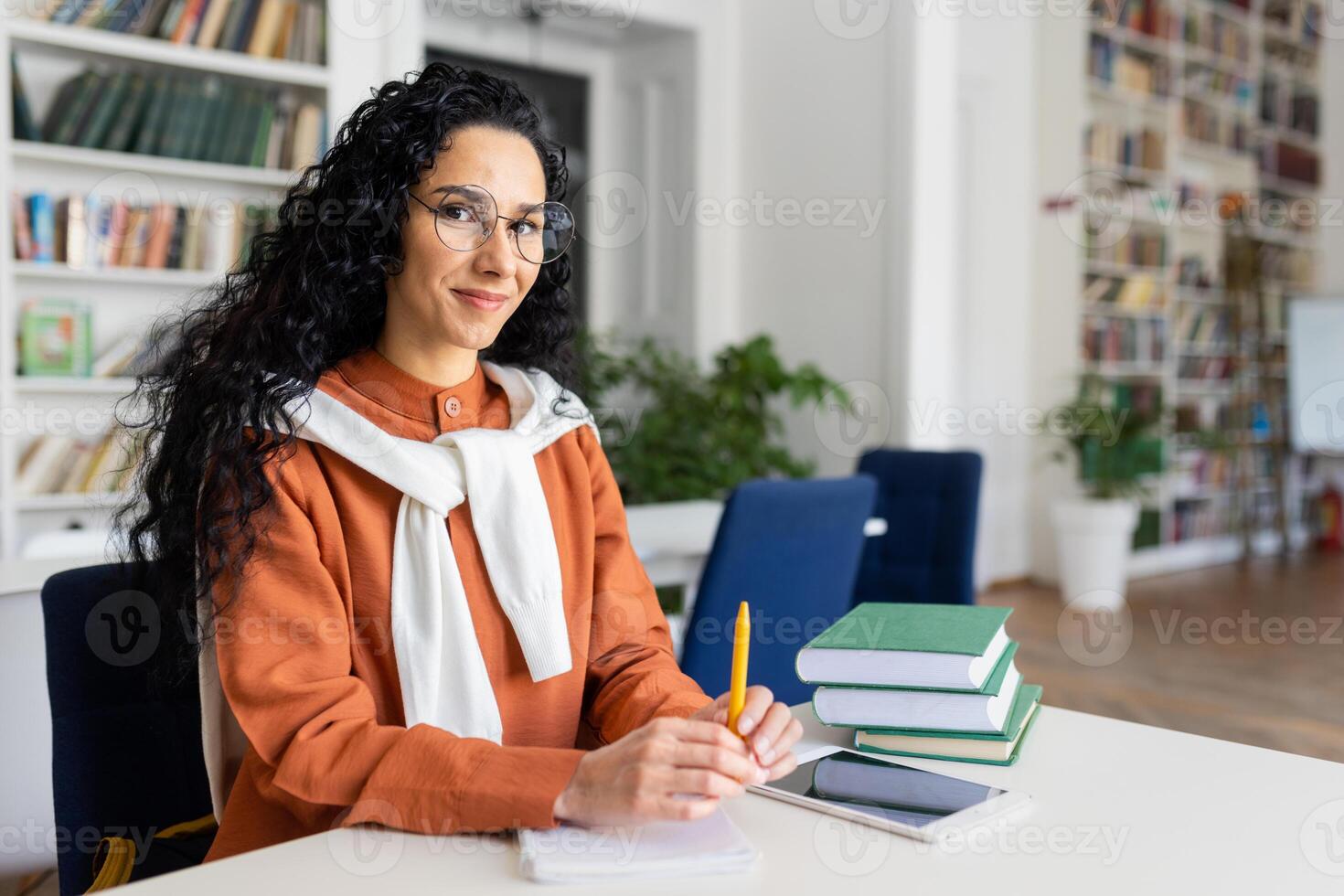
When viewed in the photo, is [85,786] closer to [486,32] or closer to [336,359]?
[336,359]

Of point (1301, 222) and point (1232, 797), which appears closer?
point (1232, 797)

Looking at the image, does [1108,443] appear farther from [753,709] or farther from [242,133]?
[753,709]

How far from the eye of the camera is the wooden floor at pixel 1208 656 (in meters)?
3.90

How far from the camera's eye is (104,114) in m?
3.72

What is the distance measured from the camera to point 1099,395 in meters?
6.07

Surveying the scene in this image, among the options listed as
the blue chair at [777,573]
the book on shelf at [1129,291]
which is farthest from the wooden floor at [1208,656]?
the blue chair at [777,573]

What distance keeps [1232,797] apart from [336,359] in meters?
0.99

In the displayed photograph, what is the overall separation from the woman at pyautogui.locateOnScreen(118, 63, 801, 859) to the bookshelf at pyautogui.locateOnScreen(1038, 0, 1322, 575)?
16.9ft

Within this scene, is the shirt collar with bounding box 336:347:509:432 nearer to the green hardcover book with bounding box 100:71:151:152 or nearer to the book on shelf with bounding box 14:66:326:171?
the book on shelf with bounding box 14:66:326:171

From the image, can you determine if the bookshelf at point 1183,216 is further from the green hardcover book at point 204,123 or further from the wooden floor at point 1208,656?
the green hardcover book at point 204,123

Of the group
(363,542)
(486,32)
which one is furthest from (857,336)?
(363,542)

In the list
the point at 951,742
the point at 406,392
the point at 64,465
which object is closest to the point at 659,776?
the point at 951,742

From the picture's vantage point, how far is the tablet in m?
0.99

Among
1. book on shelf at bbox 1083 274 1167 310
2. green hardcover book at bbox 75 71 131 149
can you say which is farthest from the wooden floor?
green hardcover book at bbox 75 71 131 149
